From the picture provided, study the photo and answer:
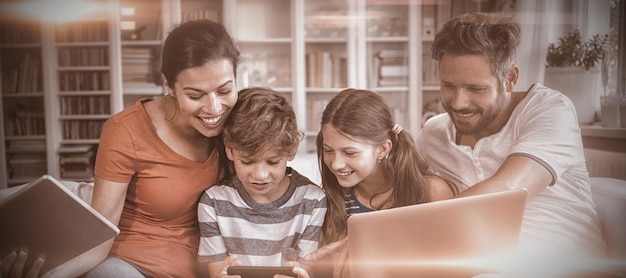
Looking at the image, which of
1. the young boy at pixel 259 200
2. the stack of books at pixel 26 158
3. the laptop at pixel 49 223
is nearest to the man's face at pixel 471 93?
the young boy at pixel 259 200

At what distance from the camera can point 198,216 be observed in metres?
0.94

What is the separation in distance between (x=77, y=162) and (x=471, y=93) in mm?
707

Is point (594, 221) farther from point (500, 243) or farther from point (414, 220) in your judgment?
point (414, 220)

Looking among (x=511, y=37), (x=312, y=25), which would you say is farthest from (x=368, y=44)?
(x=511, y=37)

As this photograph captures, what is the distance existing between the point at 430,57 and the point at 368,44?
162 millimetres

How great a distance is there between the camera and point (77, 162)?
87 centimetres

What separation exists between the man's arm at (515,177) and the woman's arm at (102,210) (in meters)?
0.63

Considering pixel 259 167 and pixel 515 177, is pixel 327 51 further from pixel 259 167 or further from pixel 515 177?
pixel 515 177

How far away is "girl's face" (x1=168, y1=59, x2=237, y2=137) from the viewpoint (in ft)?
2.68

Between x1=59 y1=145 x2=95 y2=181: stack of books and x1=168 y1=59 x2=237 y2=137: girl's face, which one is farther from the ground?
x1=168 y1=59 x2=237 y2=137: girl's face

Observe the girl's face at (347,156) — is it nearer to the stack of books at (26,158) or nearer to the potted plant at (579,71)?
the potted plant at (579,71)

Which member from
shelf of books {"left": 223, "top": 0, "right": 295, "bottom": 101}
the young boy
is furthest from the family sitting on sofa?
shelf of books {"left": 223, "top": 0, "right": 295, "bottom": 101}

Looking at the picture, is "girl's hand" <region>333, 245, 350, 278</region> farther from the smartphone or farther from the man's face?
the man's face

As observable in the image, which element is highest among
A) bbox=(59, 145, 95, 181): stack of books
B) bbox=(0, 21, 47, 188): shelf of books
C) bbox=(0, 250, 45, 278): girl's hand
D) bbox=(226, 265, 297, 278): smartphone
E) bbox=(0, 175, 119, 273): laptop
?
bbox=(0, 21, 47, 188): shelf of books
